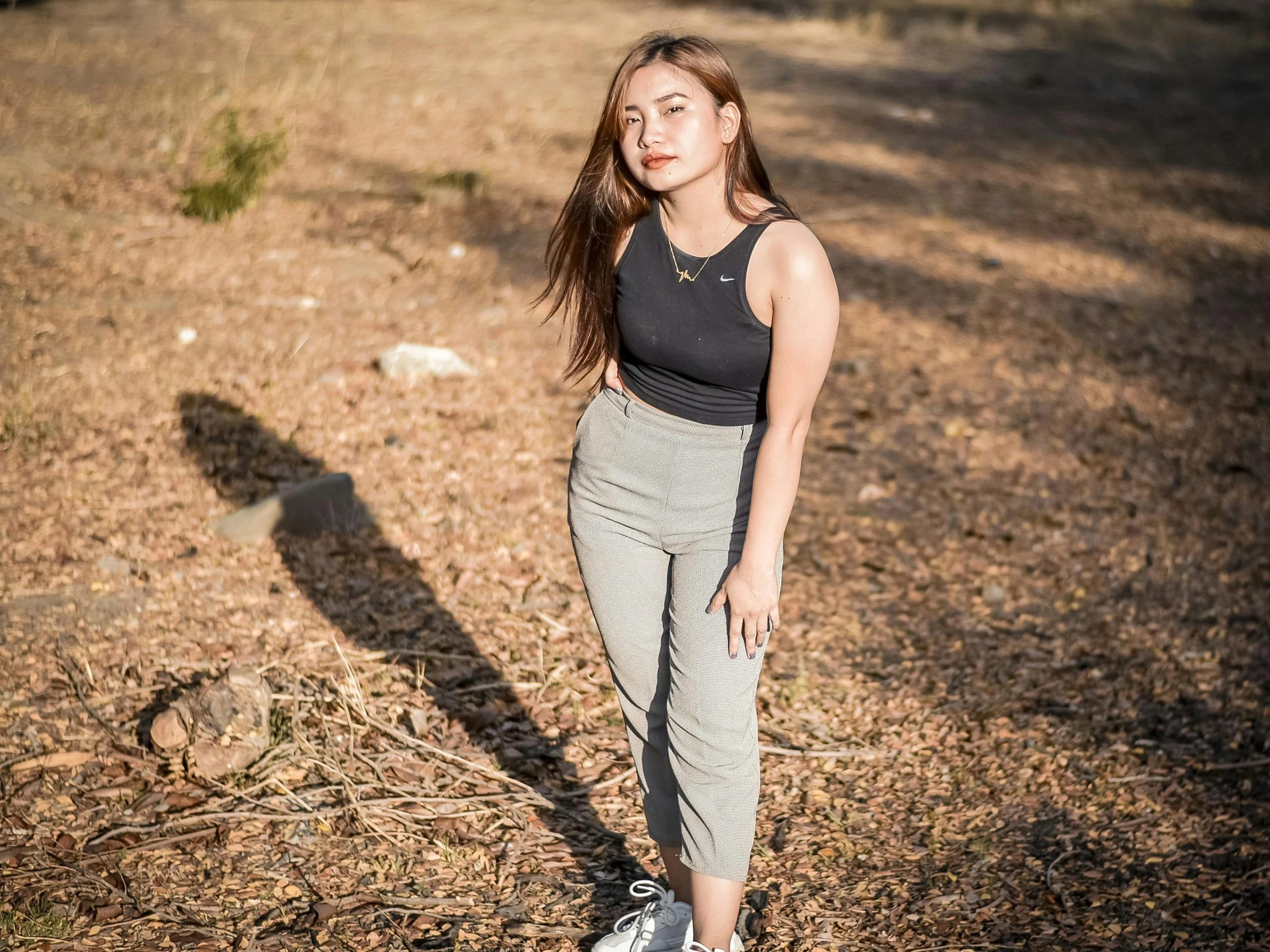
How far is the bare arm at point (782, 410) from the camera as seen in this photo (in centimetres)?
215

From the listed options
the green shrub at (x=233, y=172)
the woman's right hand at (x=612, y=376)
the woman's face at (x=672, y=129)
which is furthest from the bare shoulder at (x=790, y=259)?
the green shrub at (x=233, y=172)

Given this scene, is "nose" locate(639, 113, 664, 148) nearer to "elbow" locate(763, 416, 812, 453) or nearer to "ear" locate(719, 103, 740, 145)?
"ear" locate(719, 103, 740, 145)

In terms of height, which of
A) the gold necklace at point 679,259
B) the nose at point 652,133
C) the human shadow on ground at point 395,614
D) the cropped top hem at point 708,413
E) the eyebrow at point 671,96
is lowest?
the human shadow on ground at point 395,614

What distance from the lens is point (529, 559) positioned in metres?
4.52

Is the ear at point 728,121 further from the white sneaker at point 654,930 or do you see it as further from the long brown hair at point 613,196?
the white sneaker at point 654,930

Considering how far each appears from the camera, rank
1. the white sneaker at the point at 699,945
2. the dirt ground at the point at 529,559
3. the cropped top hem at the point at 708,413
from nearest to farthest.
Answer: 1. the cropped top hem at the point at 708,413
2. the white sneaker at the point at 699,945
3. the dirt ground at the point at 529,559

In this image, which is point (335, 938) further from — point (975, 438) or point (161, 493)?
point (975, 438)

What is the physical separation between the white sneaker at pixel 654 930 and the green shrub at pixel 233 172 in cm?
603

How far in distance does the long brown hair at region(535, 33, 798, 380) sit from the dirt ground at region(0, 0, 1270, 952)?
1.52 metres

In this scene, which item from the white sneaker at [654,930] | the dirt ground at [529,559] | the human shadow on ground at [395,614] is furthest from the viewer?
the human shadow on ground at [395,614]

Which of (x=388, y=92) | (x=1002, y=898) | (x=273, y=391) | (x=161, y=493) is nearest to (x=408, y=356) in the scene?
(x=273, y=391)

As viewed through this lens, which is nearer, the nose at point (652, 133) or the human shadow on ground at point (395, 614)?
the nose at point (652, 133)

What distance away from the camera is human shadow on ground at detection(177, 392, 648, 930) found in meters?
3.29

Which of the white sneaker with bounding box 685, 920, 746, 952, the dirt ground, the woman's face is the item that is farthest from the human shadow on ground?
the woman's face
